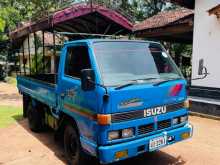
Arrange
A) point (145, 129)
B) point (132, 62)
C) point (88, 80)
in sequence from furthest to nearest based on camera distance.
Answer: point (132, 62)
point (145, 129)
point (88, 80)

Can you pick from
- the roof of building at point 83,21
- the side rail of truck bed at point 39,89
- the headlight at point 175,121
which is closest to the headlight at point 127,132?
the headlight at point 175,121

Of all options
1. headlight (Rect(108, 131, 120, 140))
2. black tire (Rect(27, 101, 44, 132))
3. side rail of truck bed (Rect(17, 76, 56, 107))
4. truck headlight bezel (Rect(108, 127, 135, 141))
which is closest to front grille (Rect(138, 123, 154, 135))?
truck headlight bezel (Rect(108, 127, 135, 141))

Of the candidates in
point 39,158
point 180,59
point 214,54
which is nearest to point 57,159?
point 39,158

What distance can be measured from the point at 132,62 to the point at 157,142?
1.42 metres

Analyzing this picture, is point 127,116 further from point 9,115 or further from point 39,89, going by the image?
point 9,115

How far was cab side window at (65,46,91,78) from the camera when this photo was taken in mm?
5270

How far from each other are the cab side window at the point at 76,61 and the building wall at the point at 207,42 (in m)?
6.22

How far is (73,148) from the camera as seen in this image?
5621mm

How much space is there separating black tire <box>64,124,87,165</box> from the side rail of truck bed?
0.93 metres

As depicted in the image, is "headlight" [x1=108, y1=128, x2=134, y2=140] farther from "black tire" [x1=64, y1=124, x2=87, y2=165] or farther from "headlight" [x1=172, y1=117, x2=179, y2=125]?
"headlight" [x1=172, y1=117, x2=179, y2=125]

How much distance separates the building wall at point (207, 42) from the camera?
10297 mm

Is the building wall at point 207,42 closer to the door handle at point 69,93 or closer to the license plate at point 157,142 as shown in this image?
the license plate at point 157,142

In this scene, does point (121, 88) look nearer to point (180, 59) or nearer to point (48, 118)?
point (48, 118)

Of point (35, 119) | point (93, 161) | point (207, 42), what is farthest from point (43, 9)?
point (93, 161)
